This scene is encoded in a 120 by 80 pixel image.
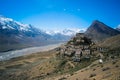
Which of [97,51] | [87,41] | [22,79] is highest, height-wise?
[87,41]

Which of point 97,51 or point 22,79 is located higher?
point 97,51

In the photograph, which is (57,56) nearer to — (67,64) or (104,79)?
(67,64)

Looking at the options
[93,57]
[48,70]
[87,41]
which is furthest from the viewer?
[87,41]

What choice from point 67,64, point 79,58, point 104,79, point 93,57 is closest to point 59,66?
point 67,64

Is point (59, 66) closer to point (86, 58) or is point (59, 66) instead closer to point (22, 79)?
point (86, 58)

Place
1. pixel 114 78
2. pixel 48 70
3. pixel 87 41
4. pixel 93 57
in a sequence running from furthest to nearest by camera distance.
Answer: pixel 87 41
pixel 48 70
pixel 93 57
pixel 114 78

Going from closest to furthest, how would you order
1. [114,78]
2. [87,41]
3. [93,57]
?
[114,78] < [93,57] < [87,41]

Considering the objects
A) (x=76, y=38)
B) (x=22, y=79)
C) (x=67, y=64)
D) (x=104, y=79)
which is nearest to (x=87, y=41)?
(x=76, y=38)

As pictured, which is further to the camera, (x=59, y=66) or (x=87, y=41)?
(x=87, y=41)

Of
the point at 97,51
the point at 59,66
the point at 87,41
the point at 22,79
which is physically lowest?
the point at 22,79
